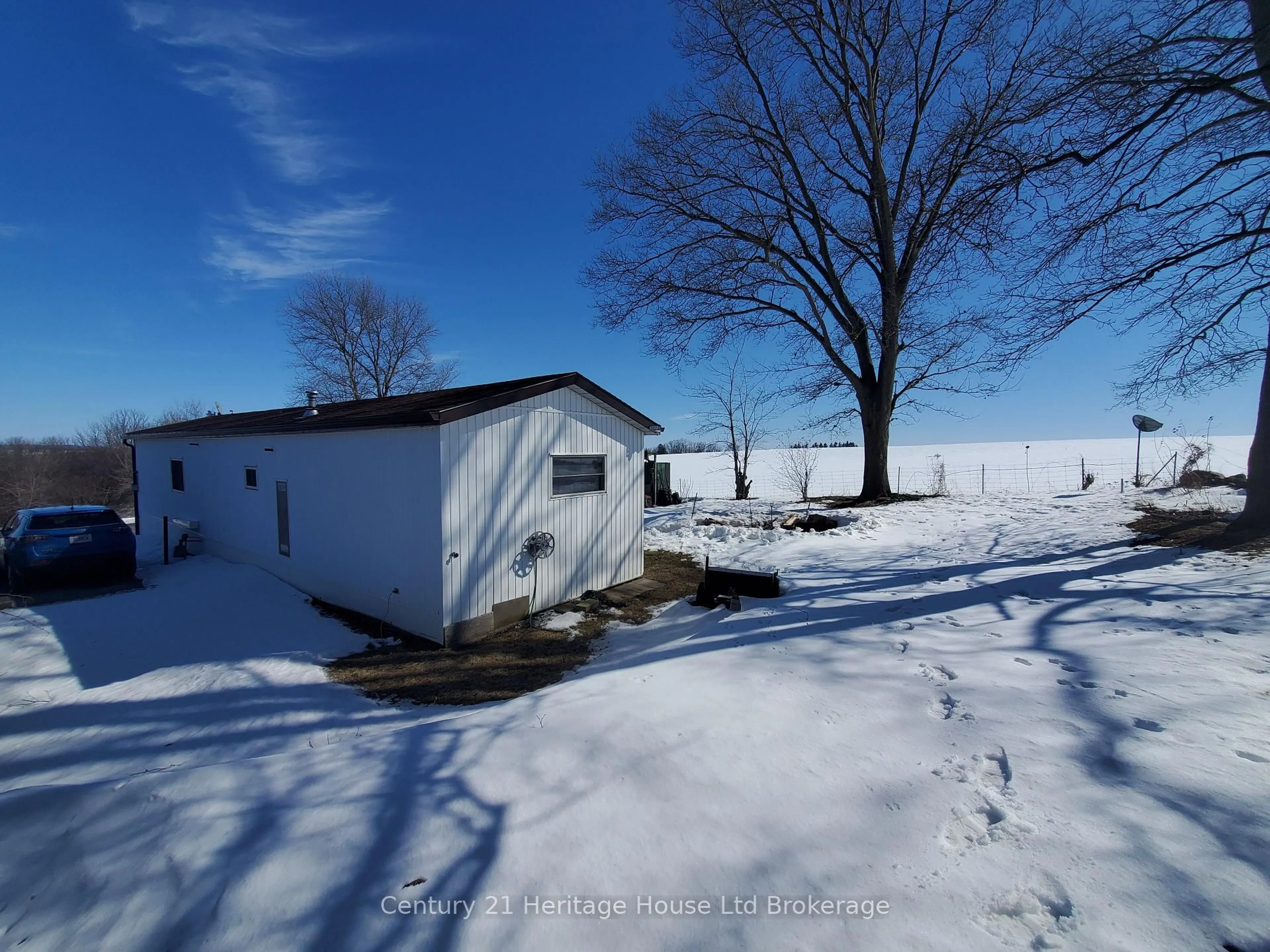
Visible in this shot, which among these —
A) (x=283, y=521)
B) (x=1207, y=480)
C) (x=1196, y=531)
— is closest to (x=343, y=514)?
(x=283, y=521)

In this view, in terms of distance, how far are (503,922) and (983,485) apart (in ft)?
75.7

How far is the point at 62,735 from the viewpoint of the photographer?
4789 millimetres

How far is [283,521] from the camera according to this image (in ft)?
29.8

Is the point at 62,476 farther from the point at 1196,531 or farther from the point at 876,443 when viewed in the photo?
the point at 1196,531

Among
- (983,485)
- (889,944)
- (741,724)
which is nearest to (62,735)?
(741,724)

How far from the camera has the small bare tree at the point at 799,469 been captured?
19609 mm

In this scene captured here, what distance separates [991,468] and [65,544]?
33.4 metres

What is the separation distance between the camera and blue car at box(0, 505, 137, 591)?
8.66 m

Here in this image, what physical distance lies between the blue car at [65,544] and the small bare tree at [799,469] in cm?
1725

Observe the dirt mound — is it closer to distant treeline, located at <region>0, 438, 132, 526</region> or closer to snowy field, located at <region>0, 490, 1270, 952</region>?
snowy field, located at <region>0, 490, 1270, 952</region>

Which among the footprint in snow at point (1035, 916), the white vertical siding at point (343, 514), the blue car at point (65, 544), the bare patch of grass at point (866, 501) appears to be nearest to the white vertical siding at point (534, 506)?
the white vertical siding at point (343, 514)

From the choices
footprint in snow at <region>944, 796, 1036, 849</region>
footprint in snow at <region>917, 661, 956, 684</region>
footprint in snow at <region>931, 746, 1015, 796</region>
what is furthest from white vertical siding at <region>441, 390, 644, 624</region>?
footprint in snow at <region>944, 796, 1036, 849</region>

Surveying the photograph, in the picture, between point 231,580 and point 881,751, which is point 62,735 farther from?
point 881,751

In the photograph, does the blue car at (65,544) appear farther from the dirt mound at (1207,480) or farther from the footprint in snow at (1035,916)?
the dirt mound at (1207,480)
